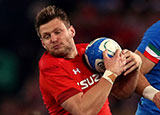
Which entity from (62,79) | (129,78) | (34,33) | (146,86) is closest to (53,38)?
(62,79)

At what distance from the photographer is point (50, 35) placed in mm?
2525

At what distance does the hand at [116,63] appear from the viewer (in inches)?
91.0

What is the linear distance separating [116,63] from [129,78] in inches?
14.4

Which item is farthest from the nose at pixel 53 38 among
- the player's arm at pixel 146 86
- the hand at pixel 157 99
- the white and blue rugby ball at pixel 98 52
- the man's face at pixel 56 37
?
the hand at pixel 157 99

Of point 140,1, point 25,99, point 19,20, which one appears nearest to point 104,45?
point 25,99

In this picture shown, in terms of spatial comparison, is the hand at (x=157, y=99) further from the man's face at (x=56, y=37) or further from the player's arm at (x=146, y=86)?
the man's face at (x=56, y=37)

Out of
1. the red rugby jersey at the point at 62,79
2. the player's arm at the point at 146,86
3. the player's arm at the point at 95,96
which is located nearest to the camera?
the player's arm at the point at 95,96

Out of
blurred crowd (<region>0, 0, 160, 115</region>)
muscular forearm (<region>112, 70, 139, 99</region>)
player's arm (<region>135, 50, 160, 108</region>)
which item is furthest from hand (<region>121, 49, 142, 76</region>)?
blurred crowd (<region>0, 0, 160, 115</region>)

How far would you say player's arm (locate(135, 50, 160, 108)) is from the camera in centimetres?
259

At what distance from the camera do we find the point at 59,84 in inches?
93.7

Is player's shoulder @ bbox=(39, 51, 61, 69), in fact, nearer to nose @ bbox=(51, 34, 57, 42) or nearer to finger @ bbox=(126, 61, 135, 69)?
nose @ bbox=(51, 34, 57, 42)

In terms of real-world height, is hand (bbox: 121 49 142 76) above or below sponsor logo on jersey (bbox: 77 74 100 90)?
above

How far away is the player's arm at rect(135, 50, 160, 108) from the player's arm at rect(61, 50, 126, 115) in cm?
45

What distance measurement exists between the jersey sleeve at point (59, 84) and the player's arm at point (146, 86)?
62 centimetres
